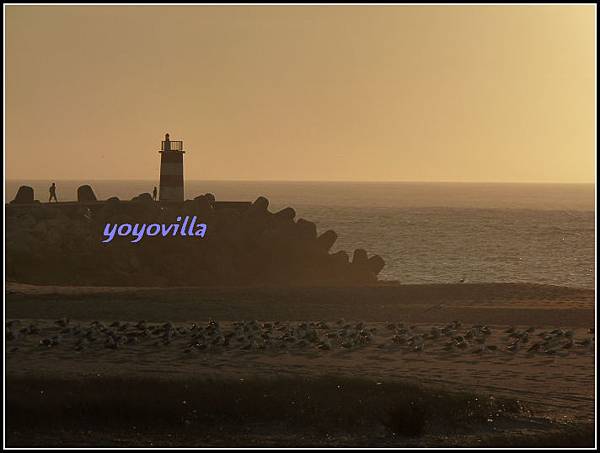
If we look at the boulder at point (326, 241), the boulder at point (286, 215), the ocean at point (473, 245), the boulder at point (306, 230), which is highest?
the boulder at point (286, 215)

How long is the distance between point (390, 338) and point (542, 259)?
58.0 meters

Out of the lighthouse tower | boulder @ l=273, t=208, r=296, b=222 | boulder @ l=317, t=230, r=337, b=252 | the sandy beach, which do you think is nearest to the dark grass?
the sandy beach

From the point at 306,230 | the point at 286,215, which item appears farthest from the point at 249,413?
the point at 286,215

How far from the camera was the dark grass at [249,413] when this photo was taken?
15.5m

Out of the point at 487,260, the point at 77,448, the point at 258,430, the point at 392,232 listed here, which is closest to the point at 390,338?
the point at 258,430

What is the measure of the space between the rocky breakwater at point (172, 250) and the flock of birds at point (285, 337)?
55.3 feet

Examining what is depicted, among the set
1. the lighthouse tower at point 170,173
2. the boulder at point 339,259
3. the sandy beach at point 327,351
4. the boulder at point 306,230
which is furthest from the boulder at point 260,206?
the sandy beach at point 327,351

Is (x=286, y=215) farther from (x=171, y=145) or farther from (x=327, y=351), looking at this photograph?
(x=327, y=351)

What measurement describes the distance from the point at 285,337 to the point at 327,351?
1.05m

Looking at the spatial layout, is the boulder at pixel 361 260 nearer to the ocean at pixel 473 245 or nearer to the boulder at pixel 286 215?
the boulder at pixel 286 215

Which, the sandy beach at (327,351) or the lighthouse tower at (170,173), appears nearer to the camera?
the sandy beach at (327,351)

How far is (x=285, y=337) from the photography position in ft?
69.0

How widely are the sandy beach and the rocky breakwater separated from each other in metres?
10.5

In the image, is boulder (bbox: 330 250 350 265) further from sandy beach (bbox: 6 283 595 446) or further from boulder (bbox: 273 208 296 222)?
sandy beach (bbox: 6 283 595 446)
